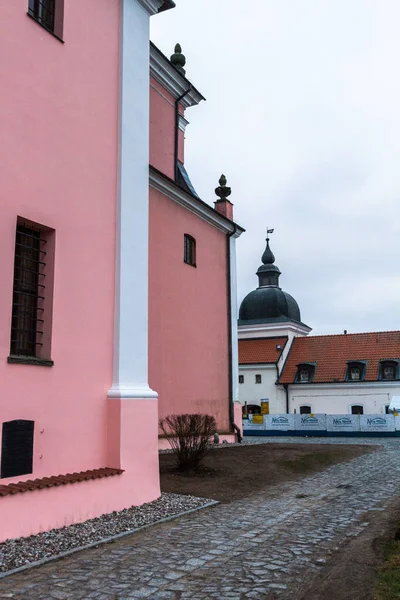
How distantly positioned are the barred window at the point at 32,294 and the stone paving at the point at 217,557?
2708 mm

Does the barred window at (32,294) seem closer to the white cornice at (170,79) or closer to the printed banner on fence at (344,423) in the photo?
the white cornice at (170,79)

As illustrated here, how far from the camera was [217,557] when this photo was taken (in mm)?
5758

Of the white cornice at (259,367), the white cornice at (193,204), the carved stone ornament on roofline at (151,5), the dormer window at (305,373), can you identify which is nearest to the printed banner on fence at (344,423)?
the dormer window at (305,373)

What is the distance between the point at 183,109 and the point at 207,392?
9.77 metres

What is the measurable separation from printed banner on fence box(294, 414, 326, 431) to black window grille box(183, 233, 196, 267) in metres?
17.8

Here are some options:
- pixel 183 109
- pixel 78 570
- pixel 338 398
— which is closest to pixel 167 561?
pixel 78 570

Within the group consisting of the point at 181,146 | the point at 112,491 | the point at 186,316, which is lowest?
the point at 112,491

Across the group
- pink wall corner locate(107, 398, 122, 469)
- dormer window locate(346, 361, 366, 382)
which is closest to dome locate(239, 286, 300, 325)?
dormer window locate(346, 361, 366, 382)

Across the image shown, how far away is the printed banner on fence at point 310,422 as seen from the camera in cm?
3220

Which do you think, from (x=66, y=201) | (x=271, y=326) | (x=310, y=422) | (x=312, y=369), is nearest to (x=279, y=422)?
(x=310, y=422)

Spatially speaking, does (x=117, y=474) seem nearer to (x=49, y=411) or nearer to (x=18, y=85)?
(x=49, y=411)

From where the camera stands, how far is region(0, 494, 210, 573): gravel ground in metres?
5.67

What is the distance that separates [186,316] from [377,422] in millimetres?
18260

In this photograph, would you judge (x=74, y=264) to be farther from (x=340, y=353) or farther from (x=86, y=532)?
(x=340, y=353)
